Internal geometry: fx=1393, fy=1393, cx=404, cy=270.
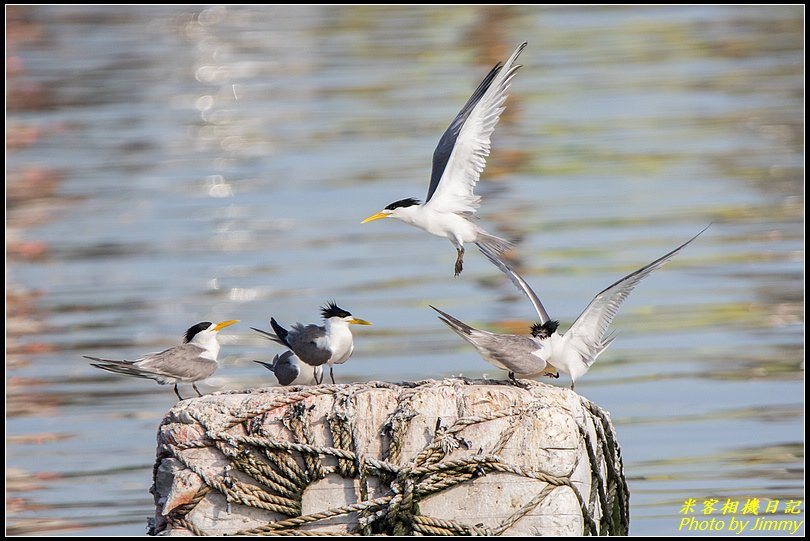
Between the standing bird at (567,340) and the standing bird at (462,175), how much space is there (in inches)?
50.2

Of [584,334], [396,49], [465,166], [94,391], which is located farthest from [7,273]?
[396,49]

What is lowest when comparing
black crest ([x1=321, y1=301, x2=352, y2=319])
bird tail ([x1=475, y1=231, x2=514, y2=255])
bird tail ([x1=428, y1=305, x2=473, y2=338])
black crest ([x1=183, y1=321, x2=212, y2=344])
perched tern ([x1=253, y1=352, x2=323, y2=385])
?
perched tern ([x1=253, y1=352, x2=323, y2=385])

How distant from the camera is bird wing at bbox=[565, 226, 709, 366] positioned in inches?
250

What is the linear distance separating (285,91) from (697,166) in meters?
9.40

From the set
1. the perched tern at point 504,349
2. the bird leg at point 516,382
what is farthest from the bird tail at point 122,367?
the bird leg at point 516,382

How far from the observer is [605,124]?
21391mm

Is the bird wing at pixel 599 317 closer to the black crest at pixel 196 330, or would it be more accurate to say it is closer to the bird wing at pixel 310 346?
the bird wing at pixel 310 346

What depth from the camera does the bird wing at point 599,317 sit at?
6340 mm

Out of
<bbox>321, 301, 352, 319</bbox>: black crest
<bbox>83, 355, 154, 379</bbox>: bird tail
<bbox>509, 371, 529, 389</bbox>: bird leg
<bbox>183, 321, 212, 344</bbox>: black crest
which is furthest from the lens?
<bbox>183, 321, 212, 344</bbox>: black crest

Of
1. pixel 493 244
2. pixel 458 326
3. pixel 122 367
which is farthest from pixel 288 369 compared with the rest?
pixel 493 244

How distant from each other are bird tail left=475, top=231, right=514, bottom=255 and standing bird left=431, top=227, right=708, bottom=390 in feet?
4.04

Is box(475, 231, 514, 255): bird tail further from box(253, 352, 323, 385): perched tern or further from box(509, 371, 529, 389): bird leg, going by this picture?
box(509, 371, 529, 389): bird leg

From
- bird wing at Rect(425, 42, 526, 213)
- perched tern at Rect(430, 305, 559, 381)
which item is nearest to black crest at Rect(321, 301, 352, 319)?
perched tern at Rect(430, 305, 559, 381)

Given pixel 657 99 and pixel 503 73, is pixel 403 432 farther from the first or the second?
pixel 657 99
